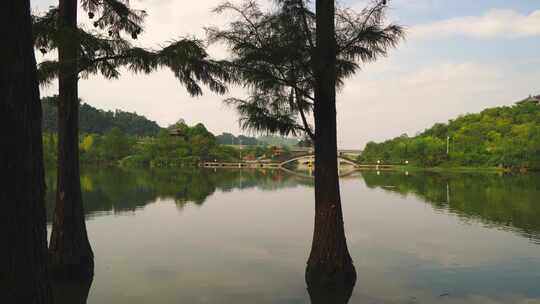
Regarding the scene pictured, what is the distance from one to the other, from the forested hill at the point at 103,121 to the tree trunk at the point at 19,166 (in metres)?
92.8

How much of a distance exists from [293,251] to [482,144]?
6815 cm

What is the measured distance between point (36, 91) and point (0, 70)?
33cm

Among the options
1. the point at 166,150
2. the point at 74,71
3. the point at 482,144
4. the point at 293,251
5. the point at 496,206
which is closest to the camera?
the point at 74,71

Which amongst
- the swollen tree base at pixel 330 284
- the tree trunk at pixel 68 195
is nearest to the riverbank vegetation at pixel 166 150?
the tree trunk at pixel 68 195

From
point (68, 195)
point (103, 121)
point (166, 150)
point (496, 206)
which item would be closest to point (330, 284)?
point (68, 195)

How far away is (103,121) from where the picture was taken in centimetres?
13488

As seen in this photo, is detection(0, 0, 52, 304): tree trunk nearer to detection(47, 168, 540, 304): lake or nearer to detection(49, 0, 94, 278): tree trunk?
detection(47, 168, 540, 304): lake

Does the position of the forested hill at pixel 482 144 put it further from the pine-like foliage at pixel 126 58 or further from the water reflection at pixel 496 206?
the pine-like foliage at pixel 126 58

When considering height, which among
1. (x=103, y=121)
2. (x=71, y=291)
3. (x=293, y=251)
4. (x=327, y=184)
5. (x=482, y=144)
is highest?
(x=103, y=121)

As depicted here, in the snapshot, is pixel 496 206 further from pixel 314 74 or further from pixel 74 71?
pixel 74 71

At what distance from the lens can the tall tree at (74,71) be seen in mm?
8031

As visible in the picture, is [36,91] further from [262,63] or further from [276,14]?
[276,14]

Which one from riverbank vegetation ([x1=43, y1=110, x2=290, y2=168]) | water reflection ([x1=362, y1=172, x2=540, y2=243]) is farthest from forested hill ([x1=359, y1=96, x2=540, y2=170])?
water reflection ([x1=362, y1=172, x2=540, y2=243])

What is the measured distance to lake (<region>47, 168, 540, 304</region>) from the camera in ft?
28.2
